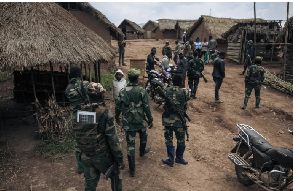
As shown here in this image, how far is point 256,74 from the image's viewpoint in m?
7.86

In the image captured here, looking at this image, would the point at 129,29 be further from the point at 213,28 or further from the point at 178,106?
the point at 178,106

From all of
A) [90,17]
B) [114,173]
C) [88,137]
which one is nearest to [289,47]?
[90,17]

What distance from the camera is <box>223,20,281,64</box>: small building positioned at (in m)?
16.7

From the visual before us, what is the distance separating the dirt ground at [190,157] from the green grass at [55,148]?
0.15 metres

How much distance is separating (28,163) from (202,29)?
19.4m

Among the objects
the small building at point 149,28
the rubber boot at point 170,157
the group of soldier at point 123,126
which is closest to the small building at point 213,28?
the group of soldier at point 123,126

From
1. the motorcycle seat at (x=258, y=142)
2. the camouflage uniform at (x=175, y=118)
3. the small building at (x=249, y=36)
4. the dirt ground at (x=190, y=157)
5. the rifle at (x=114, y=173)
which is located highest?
the small building at (x=249, y=36)

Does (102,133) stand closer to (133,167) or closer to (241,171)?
(133,167)

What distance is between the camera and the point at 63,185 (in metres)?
4.29

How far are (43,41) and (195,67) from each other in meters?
5.41

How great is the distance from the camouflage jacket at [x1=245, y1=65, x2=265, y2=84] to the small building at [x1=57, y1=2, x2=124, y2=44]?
769 cm

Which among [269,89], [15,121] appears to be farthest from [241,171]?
[269,89]

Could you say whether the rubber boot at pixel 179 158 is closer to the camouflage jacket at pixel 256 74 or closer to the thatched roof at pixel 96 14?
the camouflage jacket at pixel 256 74

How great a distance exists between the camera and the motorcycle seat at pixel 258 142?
13.0ft
